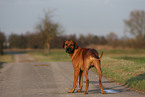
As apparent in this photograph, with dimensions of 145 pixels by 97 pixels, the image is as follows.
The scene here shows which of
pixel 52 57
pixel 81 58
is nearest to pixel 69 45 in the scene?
pixel 81 58

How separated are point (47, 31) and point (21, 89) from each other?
39.7 meters

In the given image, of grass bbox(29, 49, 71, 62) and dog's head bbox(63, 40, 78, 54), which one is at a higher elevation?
dog's head bbox(63, 40, 78, 54)

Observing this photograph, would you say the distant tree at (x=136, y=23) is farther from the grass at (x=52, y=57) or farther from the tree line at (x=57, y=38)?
the grass at (x=52, y=57)

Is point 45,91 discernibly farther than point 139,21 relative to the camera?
No

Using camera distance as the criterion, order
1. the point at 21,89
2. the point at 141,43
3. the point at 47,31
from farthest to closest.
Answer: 1. the point at 141,43
2. the point at 47,31
3. the point at 21,89

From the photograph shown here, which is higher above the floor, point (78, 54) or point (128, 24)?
point (128, 24)

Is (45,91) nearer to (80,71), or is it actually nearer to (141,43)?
(80,71)

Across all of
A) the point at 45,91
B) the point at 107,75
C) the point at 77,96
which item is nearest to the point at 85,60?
the point at 77,96

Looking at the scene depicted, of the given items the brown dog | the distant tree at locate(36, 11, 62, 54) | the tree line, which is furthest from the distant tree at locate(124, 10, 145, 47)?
the brown dog

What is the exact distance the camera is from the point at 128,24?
67.9 m

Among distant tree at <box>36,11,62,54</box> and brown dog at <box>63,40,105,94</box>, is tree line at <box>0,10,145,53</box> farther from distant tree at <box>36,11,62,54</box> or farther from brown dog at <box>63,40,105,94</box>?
brown dog at <box>63,40,105,94</box>

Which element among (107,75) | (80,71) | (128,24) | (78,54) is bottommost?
(107,75)

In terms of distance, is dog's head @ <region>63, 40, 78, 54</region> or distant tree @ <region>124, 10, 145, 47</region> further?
distant tree @ <region>124, 10, 145, 47</region>

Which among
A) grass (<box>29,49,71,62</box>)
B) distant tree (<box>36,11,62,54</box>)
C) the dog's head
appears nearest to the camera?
the dog's head
